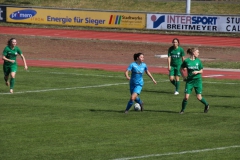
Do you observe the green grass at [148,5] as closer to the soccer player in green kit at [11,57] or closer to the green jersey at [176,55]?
the green jersey at [176,55]

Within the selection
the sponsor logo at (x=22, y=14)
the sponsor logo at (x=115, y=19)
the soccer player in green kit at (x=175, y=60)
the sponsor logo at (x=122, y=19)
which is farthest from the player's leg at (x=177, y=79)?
the sponsor logo at (x=22, y=14)

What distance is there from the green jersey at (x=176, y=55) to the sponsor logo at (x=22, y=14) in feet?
120

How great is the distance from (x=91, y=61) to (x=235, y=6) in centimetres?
3027

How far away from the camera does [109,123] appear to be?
68.4 feet

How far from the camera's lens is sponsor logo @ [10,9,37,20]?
6419 centimetres

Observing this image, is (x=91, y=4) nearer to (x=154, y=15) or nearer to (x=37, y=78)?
(x=154, y=15)

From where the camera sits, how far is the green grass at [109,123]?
16.7 metres

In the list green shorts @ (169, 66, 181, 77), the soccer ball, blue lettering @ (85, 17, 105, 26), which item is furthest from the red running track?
the soccer ball

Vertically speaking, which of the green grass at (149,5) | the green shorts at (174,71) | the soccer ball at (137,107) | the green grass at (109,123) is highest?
the green grass at (149,5)

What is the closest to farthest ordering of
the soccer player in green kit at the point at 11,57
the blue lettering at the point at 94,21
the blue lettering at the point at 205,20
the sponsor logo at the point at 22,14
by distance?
the soccer player in green kit at the point at 11,57, the blue lettering at the point at 205,20, the blue lettering at the point at 94,21, the sponsor logo at the point at 22,14

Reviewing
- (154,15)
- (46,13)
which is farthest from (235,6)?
(46,13)

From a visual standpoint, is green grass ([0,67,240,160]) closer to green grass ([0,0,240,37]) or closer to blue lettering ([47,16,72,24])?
blue lettering ([47,16,72,24])

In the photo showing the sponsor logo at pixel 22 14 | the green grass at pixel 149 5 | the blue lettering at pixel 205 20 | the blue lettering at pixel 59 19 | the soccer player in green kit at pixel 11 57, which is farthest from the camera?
the green grass at pixel 149 5

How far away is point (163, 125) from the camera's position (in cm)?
2052
